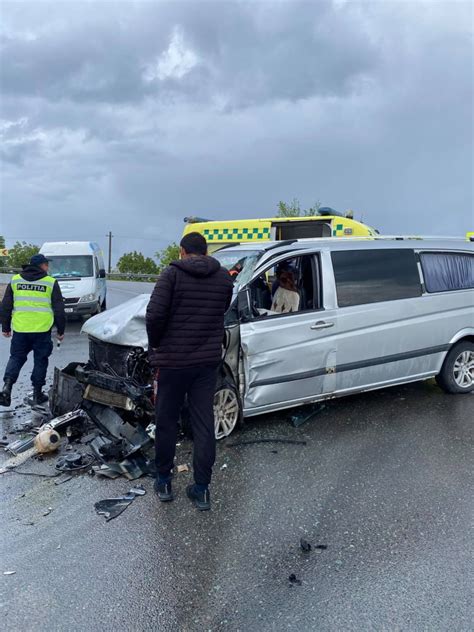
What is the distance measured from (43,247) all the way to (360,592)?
12943 millimetres

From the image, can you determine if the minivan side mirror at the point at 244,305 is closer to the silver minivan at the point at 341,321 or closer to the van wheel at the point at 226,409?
the silver minivan at the point at 341,321

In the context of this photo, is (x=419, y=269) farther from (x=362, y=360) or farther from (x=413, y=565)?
(x=413, y=565)

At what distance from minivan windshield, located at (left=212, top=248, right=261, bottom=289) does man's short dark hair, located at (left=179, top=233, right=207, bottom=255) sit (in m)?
1.36

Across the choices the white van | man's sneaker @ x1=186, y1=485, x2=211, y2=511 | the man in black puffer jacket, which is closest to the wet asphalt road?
man's sneaker @ x1=186, y1=485, x2=211, y2=511

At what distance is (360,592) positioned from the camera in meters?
2.62

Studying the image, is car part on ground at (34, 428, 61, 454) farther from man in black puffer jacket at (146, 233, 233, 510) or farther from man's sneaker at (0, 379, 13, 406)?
man's sneaker at (0, 379, 13, 406)

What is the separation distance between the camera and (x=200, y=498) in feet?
11.6

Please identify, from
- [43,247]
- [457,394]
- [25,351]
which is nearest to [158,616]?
[25,351]

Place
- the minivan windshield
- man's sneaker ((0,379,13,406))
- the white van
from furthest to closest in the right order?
the white van → man's sneaker ((0,379,13,406)) → the minivan windshield

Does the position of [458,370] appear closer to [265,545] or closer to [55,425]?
[265,545]

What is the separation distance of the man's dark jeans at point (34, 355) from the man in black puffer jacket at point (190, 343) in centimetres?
303

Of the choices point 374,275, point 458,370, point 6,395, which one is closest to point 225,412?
point 374,275

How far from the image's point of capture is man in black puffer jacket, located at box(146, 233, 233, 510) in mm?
3252

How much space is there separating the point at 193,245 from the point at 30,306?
3.37 metres
